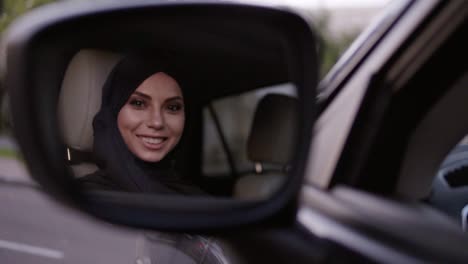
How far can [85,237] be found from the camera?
32.6ft

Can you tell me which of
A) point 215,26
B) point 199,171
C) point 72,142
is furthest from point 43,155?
point 199,171

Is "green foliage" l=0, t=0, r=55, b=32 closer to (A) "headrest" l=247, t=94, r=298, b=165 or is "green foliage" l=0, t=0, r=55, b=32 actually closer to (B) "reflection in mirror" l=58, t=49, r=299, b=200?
(B) "reflection in mirror" l=58, t=49, r=299, b=200

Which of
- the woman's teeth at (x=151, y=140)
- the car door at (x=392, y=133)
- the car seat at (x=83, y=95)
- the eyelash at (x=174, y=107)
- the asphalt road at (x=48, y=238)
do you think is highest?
the car door at (x=392, y=133)

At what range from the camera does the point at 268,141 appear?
75.5 inches

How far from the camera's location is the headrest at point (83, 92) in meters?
1.95

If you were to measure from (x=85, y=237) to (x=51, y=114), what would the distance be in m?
8.92

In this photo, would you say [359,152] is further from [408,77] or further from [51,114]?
[51,114]

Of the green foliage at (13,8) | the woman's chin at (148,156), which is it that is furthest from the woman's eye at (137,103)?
the green foliage at (13,8)

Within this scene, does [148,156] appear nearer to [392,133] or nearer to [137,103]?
[137,103]

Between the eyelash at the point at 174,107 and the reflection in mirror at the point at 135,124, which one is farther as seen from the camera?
the eyelash at the point at 174,107

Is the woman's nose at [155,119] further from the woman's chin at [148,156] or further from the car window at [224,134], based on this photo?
the car window at [224,134]

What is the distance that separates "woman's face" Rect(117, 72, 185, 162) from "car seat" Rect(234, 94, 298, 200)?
0.27 meters

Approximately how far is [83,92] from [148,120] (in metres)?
0.28

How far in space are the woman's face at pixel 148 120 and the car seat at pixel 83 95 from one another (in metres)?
0.13
